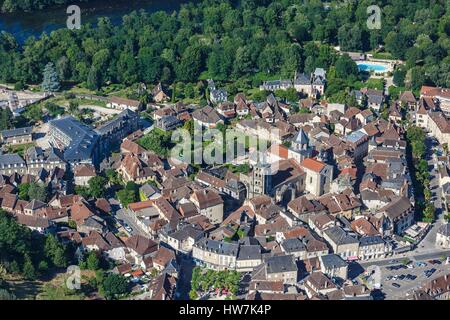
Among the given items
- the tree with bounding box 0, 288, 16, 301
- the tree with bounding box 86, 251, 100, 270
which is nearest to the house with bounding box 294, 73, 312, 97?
the tree with bounding box 86, 251, 100, 270

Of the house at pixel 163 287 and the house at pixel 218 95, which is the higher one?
the house at pixel 218 95

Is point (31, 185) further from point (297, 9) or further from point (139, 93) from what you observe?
point (297, 9)

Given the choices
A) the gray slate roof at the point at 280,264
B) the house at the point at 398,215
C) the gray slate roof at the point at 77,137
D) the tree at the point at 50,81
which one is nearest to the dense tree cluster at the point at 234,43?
the tree at the point at 50,81

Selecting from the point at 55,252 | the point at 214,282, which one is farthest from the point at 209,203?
the point at 55,252

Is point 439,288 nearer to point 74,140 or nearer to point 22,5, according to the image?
point 74,140

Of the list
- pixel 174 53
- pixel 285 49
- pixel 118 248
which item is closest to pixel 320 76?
pixel 285 49

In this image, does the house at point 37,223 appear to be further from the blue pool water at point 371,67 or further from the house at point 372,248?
the blue pool water at point 371,67
